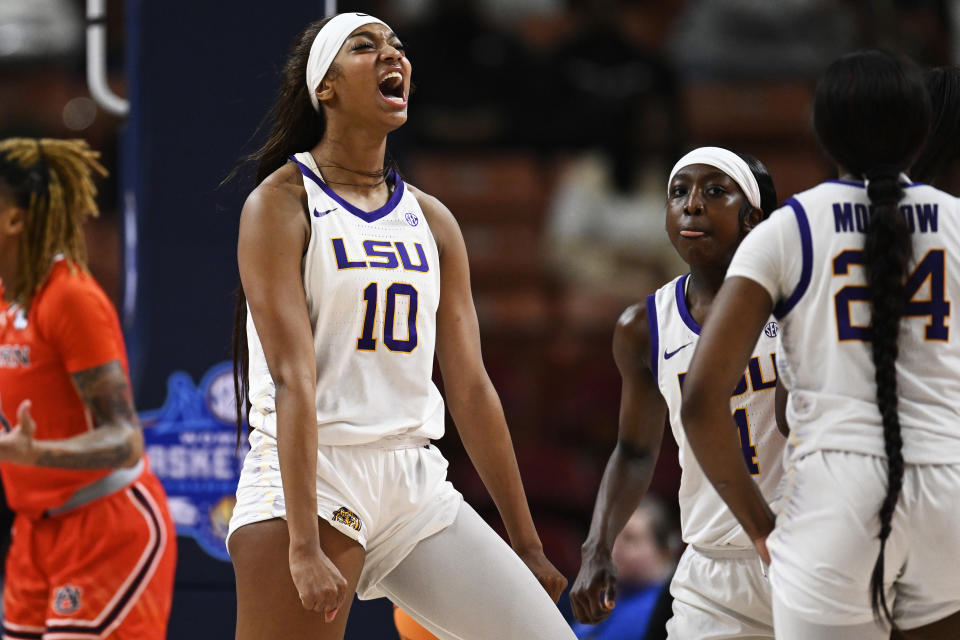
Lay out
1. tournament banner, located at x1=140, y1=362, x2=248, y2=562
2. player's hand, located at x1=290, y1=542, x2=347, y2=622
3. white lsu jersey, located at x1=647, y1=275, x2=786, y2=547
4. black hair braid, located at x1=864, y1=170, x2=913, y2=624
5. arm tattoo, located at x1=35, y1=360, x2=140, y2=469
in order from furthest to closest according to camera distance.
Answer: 1. tournament banner, located at x1=140, y1=362, x2=248, y2=562
2. arm tattoo, located at x1=35, y1=360, x2=140, y2=469
3. white lsu jersey, located at x1=647, y1=275, x2=786, y2=547
4. player's hand, located at x1=290, y1=542, x2=347, y2=622
5. black hair braid, located at x1=864, y1=170, x2=913, y2=624

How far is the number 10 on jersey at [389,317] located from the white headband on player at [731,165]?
0.73 m

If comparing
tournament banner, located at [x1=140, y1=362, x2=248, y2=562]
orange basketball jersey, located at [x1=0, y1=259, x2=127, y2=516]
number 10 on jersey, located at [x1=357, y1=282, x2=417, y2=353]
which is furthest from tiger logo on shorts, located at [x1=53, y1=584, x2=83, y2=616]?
number 10 on jersey, located at [x1=357, y1=282, x2=417, y2=353]

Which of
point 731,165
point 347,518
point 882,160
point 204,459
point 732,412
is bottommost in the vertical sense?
point 204,459

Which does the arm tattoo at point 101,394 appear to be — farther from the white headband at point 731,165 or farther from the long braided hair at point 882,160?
the long braided hair at point 882,160

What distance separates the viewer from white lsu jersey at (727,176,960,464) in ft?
7.13

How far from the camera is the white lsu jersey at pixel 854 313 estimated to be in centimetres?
217

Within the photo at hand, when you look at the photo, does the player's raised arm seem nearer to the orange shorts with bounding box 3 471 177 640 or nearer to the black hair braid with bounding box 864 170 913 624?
the black hair braid with bounding box 864 170 913 624

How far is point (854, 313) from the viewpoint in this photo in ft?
7.15

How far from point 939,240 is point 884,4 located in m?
5.49

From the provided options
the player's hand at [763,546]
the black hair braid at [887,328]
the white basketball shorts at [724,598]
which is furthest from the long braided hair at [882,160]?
the white basketball shorts at [724,598]

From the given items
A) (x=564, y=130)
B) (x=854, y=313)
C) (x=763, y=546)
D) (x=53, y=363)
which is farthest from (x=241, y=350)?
(x=564, y=130)

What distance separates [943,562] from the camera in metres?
2.16

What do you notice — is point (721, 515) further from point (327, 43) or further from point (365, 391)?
point (327, 43)

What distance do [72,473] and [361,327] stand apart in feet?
4.30
